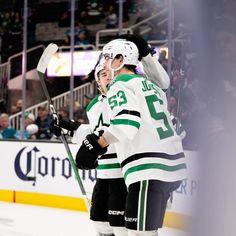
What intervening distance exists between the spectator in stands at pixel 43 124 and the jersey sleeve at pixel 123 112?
16.2ft

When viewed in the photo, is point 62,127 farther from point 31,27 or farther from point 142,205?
point 31,27

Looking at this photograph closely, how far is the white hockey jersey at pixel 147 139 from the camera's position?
162 cm

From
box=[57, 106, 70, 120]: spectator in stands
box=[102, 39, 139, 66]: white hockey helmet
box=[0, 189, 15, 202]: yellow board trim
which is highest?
box=[102, 39, 139, 66]: white hockey helmet

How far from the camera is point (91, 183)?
493cm

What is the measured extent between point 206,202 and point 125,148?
104cm

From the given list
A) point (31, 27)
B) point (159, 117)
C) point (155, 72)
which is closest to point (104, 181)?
point (155, 72)

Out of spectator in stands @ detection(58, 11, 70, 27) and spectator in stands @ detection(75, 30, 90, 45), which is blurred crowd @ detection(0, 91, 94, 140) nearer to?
spectator in stands @ detection(75, 30, 90, 45)

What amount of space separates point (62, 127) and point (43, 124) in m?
4.67

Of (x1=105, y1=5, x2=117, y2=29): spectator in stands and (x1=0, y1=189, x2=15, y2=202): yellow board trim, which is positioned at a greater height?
(x1=105, y1=5, x2=117, y2=29): spectator in stands

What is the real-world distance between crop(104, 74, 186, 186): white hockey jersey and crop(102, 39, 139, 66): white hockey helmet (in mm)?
153

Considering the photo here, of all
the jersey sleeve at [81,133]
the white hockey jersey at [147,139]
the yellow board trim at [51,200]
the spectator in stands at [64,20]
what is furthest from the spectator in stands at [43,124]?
the white hockey jersey at [147,139]

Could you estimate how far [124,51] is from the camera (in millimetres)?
1854

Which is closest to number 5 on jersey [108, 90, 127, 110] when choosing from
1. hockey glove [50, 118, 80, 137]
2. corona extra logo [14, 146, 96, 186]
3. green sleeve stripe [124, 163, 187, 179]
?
green sleeve stripe [124, 163, 187, 179]

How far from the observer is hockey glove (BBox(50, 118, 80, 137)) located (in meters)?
2.23
